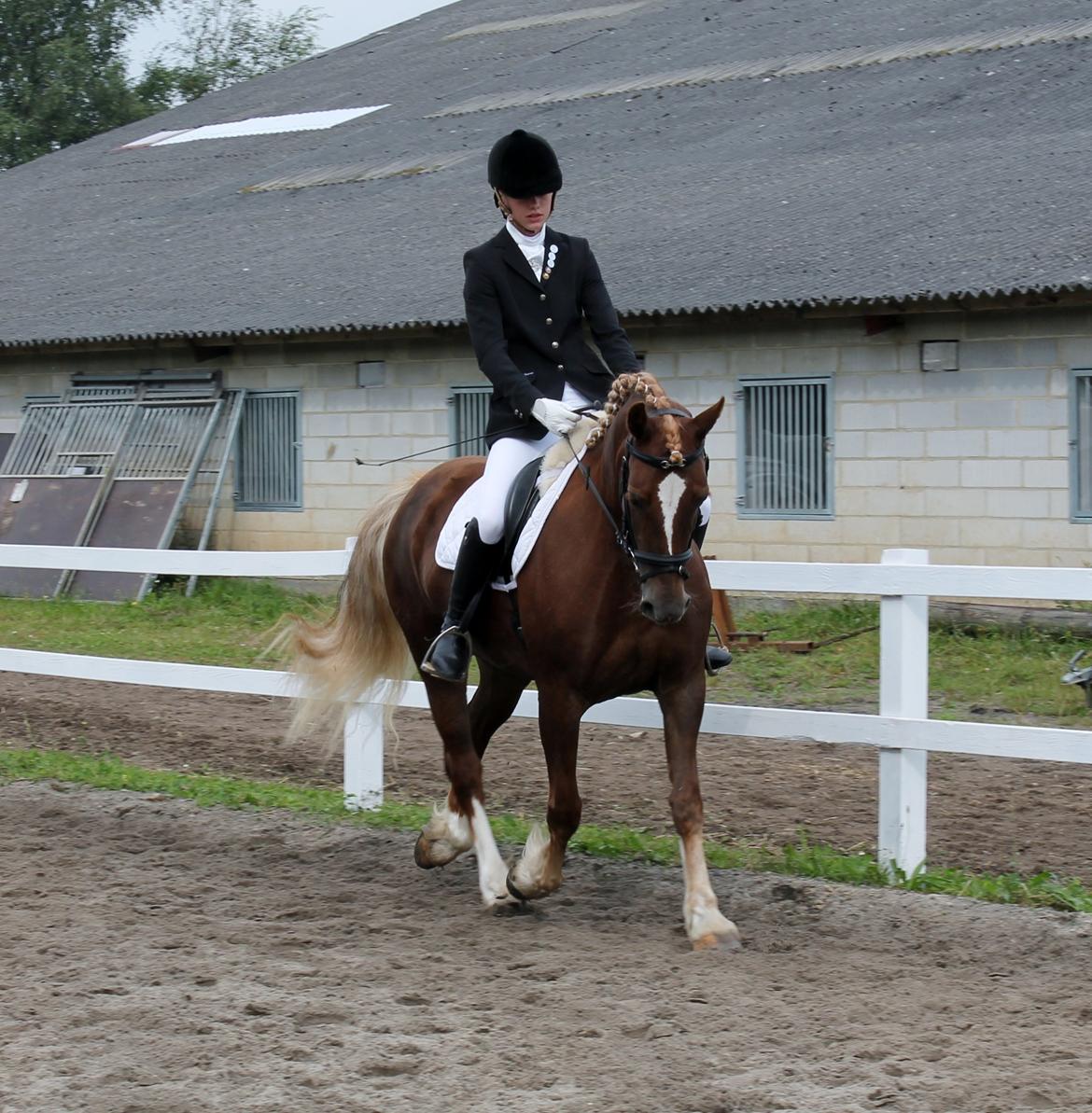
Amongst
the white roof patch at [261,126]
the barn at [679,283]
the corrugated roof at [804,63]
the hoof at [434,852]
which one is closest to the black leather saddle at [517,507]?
the hoof at [434,852]

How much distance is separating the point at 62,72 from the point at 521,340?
38347mm

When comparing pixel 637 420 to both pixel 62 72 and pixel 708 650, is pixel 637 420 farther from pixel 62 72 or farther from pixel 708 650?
pixel 62 72

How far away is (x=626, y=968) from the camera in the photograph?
5.02m

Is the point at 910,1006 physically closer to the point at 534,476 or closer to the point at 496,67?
the point at 534,476

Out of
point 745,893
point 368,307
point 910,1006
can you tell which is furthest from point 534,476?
point 368,307

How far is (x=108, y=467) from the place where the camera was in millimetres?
18016

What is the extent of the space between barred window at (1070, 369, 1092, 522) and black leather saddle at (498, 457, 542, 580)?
803 cm

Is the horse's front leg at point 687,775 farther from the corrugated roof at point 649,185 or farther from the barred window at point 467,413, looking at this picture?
the barred window at point 467,413

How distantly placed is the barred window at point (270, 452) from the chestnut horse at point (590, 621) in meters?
10.8

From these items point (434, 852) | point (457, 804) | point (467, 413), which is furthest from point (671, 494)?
point (467, 413)

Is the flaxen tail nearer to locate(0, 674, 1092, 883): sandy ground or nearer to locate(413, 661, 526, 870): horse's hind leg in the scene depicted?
locate(0, 674, 1092, 883): sandy ground

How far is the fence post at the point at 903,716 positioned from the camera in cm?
618

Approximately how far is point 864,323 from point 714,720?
7.95m

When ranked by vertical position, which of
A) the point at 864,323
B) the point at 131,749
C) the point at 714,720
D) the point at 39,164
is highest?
the point at 39,164
